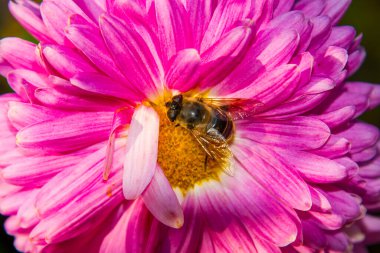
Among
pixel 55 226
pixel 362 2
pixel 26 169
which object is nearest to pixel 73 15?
pixel 26 169

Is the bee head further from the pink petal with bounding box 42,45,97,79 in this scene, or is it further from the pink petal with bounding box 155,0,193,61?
the pink petal with bounding box 42,45,97,79

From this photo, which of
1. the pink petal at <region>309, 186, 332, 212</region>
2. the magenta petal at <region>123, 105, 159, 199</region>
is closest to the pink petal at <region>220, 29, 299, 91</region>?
the magenta petal at <region>123, 105, 159, 199</region>

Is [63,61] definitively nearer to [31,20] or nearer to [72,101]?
[72,101]

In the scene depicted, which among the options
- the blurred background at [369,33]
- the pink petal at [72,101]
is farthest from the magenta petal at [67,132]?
the blurred background at [369,33]

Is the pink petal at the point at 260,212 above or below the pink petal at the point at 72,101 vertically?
below

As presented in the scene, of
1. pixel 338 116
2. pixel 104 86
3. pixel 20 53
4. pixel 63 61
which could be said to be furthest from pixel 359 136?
pixel 20 53

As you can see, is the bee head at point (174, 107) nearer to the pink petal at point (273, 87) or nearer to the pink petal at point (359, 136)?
the pink petal at point (273, 87)
